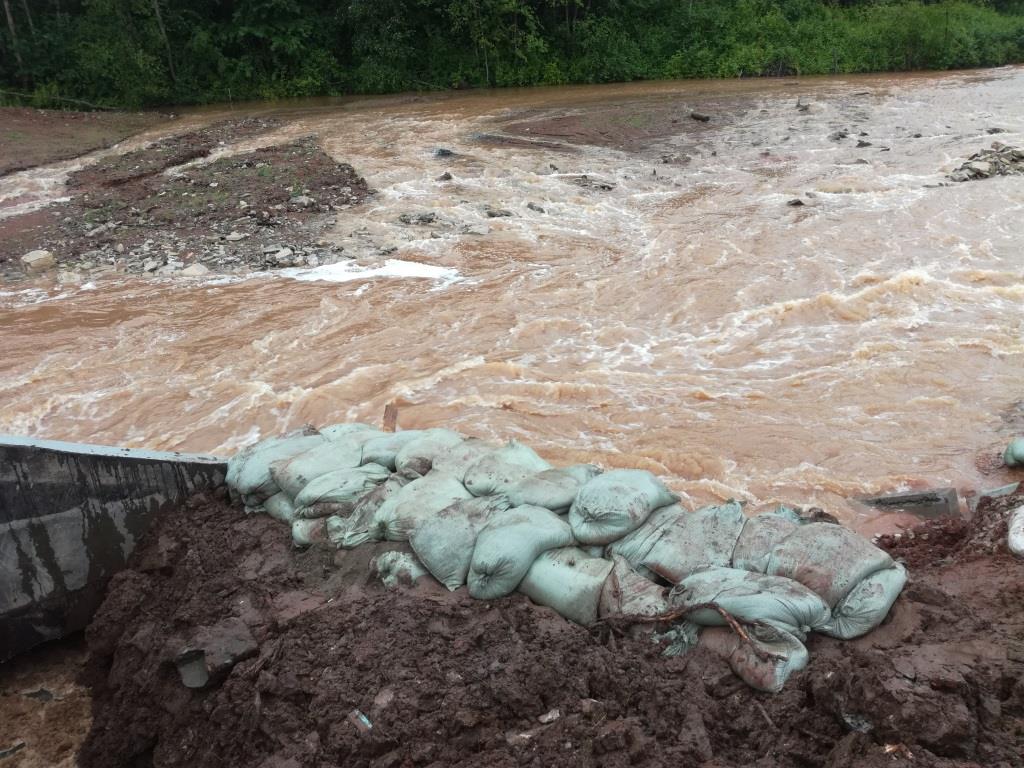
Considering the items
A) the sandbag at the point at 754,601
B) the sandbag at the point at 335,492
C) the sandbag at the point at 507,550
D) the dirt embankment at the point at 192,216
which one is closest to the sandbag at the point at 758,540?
the sandbag at the point at 754,601

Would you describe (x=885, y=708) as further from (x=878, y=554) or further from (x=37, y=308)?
(x=37, y=308)

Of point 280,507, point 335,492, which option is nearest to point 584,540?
point 335,492

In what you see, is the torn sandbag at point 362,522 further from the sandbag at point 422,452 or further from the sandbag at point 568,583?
the sandbag at point 568,583

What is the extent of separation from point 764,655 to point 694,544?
2.12 feet

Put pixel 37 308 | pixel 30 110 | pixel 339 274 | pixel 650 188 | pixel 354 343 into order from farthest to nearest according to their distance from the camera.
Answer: pixel 30 110, pixel 650 188, pixel 339 274, pixel 37 308, pixel 354 343

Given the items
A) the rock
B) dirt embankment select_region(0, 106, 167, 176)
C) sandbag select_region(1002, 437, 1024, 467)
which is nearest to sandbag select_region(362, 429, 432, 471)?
sandbag select_region(1002, 437, 1024, 467)

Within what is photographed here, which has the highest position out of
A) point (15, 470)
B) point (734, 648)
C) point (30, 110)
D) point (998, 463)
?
point (30, 110)

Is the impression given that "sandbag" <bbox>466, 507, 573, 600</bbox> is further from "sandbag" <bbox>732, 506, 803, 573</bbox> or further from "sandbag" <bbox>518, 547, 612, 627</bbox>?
Answer: "sandbag" <bbox>732, 506, 803, 573</bbox>

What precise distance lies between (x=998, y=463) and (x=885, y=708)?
10.5 feet

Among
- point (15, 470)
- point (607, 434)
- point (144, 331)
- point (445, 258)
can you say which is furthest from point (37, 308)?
point (607, 434)

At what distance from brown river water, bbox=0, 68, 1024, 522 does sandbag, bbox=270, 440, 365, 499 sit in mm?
1498

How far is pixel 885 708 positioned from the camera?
2262 mm

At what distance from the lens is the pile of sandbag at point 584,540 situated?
2764mm

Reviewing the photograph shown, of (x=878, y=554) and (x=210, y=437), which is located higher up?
(x=878, y=554)
